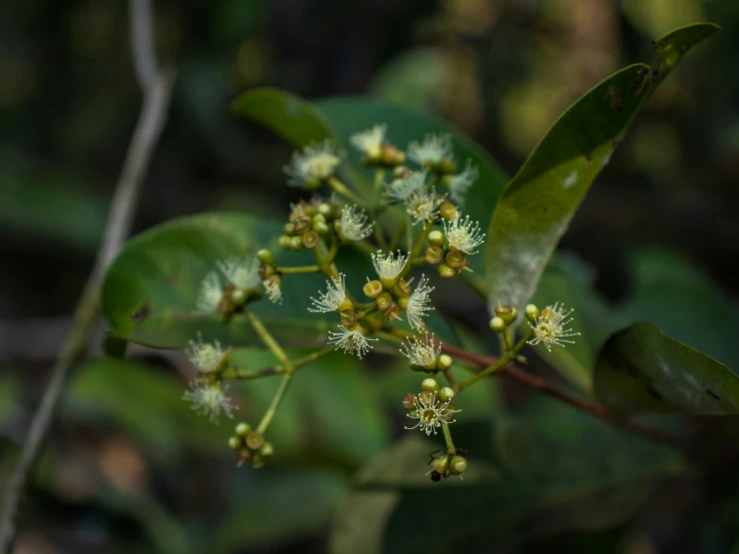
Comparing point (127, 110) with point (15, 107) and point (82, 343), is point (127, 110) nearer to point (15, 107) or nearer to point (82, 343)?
point (15, 107)

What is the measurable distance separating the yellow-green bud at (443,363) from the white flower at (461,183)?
1.11ft

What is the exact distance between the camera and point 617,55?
141 inches

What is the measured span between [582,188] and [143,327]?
79cm

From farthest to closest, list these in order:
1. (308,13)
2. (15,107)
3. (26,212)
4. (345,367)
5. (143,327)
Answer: (15,107)
(26,212)
(308,13)
(345,367)
(143,327)

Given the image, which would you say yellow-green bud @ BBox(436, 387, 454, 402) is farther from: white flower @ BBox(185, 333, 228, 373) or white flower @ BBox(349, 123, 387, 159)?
white flower @ BBox(349, 123, 387, 159)

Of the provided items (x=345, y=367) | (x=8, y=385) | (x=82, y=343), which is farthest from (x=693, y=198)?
(x=8, y=385)

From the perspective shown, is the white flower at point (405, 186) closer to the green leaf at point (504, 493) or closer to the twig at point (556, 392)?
the twig at point (556, 392)

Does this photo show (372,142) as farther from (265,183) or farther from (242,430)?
(265,183)

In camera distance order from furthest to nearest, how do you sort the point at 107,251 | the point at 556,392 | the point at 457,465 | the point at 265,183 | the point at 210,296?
the point at 265,183
the point at 107,251
the point at 210,296
the point at 556,392
the point at 457,465

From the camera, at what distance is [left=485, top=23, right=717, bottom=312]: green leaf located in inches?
41.3

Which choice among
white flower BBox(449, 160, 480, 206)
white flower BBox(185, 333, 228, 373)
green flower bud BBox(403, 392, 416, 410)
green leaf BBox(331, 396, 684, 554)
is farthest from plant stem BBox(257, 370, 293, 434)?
green leaf BBox(331, 396, 684, 554)

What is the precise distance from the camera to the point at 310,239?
1195mm

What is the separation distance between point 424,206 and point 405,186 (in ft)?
0.38

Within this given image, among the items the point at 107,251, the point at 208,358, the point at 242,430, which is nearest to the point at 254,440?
the point at 242,430
